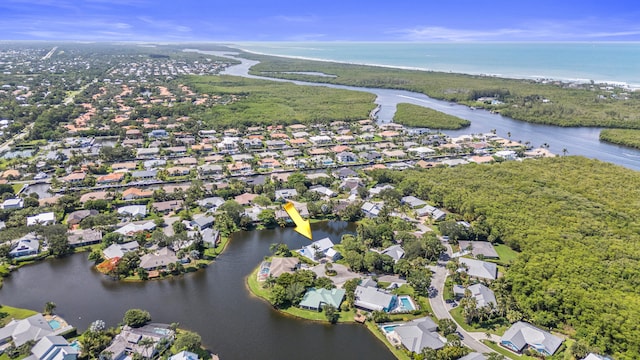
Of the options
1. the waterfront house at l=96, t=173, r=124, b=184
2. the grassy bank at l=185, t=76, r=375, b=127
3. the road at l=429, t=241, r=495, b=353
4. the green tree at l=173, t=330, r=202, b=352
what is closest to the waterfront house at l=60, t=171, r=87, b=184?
the waterfront house at l=96, t=173, r=124, b=184

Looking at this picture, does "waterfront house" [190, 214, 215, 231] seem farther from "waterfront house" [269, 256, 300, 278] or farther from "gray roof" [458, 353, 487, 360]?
"gray roof" [458, 353, 487, 360]

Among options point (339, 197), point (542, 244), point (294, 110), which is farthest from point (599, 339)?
point (294, 110)

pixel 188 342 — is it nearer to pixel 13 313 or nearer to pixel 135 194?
pixel 13 313

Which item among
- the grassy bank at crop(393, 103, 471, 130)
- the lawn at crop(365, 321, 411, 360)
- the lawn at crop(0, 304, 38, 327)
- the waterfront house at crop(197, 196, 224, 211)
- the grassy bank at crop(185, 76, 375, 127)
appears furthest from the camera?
the grassy bank at crop(185, 76, 375, 127)

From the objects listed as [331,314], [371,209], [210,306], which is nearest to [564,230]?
[371,209]

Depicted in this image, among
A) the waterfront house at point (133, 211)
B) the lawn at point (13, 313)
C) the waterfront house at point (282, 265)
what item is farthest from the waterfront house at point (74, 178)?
the waterfront house at point (282, 265)

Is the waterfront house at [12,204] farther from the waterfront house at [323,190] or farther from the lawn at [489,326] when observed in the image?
the lawn at [489,326]
